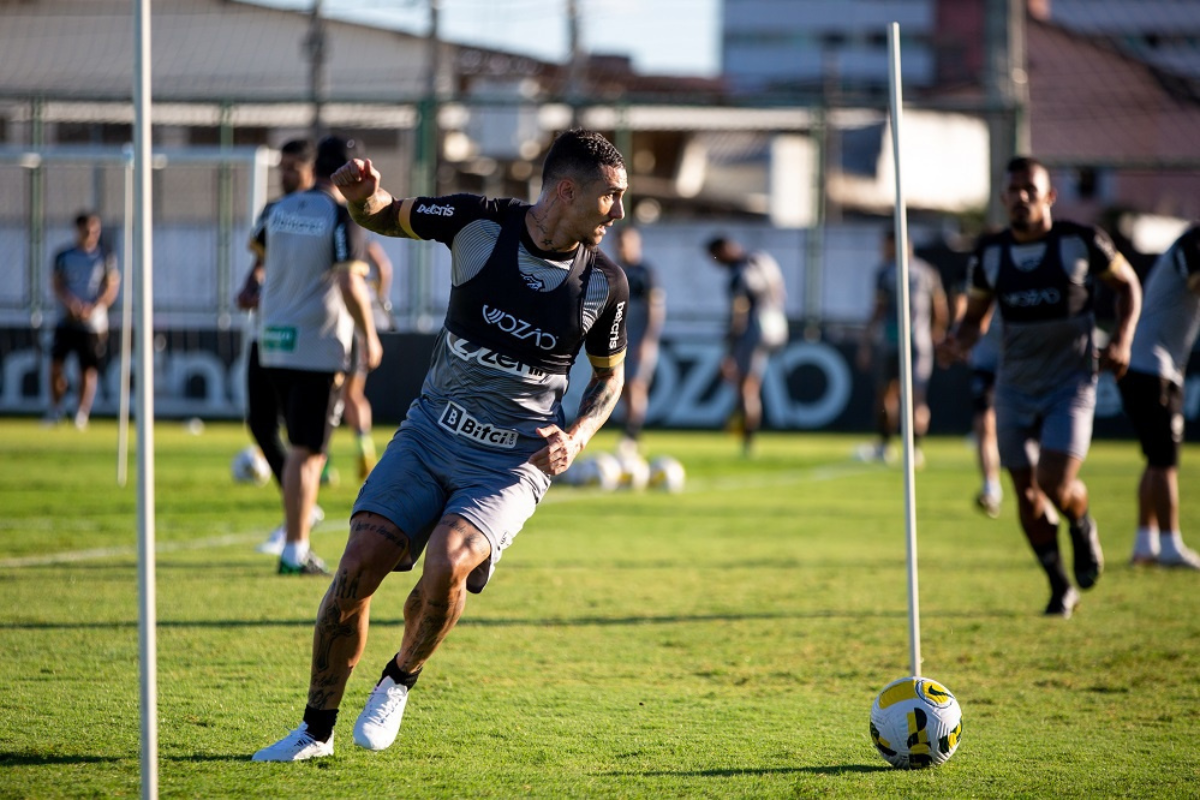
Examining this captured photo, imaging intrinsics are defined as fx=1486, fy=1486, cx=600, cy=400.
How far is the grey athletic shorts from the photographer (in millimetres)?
4855

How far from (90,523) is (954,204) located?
39959 mm

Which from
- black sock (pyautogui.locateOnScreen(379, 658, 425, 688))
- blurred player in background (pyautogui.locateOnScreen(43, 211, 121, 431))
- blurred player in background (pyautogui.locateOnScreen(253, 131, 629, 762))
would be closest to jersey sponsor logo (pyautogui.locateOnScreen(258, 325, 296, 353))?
blurred player in background (pyautogui.locateOnScreen(253, 131, 629, 762))

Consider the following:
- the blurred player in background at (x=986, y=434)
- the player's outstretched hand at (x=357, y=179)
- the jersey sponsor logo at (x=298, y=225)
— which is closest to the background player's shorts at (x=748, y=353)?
the blurred player in background at (x=986, y=434)

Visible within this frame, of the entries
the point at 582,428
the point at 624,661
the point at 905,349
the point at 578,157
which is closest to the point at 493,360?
the point at 582,428

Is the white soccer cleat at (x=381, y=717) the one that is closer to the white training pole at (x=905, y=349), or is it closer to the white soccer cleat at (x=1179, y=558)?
the white training pole at (x=905, y=349)

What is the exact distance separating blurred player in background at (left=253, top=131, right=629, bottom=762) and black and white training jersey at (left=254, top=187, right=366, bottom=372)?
11.1 ft

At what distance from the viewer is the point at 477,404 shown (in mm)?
5055

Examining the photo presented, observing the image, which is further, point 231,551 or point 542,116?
point 542,116

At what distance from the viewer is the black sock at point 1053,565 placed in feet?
26.7

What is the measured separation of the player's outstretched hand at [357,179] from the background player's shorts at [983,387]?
24.9 feet

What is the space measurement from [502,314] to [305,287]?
3.79 metres

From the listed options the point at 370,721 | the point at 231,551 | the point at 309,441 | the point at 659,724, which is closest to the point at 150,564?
the point at 370,721

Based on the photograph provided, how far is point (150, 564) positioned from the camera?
12.6 feet

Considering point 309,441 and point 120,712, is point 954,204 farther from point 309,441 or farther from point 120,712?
point 120,712
